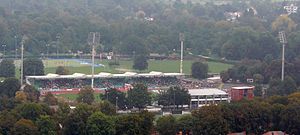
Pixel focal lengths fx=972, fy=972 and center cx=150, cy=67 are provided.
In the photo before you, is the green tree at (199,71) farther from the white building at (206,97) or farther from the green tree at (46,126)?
the green tree at (46,126)

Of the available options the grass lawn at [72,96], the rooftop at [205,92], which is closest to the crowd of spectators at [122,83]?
the grass lawn at [72,96]

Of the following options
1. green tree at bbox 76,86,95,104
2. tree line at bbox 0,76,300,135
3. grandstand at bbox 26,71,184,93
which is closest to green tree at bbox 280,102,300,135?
tree line at bbox 0,76,300,135

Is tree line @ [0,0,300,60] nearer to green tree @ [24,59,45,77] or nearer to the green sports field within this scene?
the green sports field

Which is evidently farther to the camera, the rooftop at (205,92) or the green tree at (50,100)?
the rooftop at (205,92)

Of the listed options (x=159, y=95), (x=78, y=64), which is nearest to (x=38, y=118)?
(x=159, y=95)

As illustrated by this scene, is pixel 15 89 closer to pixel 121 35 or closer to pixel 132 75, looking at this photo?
pixel 132 75

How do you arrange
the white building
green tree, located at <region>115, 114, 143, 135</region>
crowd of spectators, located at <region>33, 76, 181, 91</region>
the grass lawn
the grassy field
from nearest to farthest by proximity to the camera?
1. green tree, located at <region>115, 114, 143, 135</region>
2. the white building
3. the grass lawn
4. crowd of spectators, located at <region>33, 76, 181, 91</region>
5. the grassy field

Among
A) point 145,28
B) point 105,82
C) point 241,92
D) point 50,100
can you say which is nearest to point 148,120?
point 50,100
